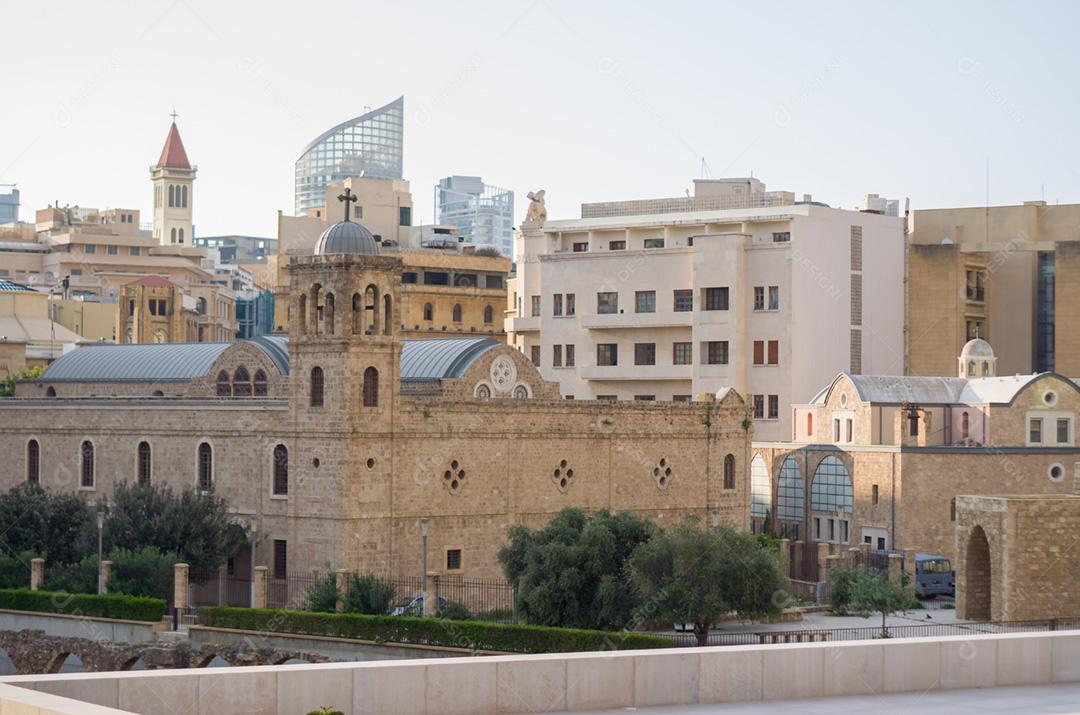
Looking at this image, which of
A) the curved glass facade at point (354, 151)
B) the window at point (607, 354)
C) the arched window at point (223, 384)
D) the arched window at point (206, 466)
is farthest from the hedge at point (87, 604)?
the curved glass facade at point (354, 151)

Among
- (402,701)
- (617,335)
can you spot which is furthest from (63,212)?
(402,701)

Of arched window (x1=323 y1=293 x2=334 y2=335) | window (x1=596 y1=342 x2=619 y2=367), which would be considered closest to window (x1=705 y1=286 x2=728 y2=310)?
window (x1=596 y1=342 x2=619 y2=367)

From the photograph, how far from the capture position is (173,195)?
14875cm

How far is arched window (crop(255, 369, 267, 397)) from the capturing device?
173 ft

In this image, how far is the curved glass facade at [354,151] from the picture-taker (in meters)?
180

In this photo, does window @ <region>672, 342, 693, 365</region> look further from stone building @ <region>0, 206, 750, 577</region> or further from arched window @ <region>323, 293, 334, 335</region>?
arched window @ <region>323, 293, 334, 335</region>

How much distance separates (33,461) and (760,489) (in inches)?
1025

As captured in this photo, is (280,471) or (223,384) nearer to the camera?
(280,471)

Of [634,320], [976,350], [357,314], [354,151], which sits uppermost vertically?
[354,151]

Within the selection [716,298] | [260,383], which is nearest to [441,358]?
[260,383]

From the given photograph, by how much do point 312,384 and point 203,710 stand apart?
29.8 meters

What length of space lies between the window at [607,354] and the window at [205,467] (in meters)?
28.7

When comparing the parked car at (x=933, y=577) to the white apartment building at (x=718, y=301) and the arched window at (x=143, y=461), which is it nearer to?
the white apartment building at (x=718, y=301)

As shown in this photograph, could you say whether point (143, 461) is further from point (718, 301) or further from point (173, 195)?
point (173, 195)
